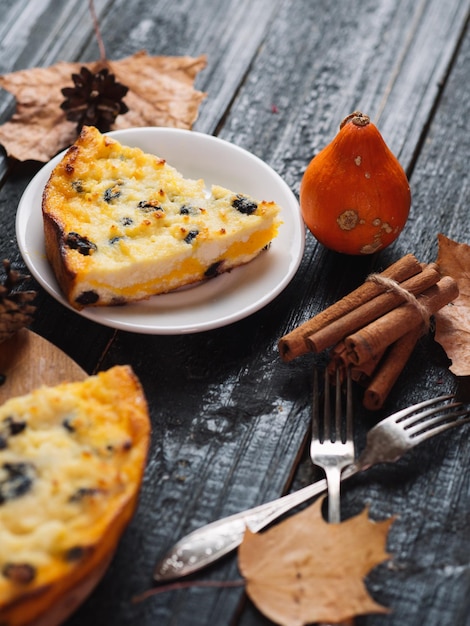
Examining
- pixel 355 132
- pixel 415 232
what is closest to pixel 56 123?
pixel 355 132

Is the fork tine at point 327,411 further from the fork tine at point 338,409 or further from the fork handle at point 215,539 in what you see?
the fork handle at point 215,539

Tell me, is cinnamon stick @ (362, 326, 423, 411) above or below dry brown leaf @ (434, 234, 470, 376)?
below

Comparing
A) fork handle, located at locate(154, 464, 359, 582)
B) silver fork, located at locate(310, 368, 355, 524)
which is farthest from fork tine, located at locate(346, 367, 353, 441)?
fork handle, located at locate(154, 464, 359, 582)

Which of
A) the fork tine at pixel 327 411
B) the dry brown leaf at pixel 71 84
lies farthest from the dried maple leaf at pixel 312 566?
the dry brown leaf at pixel 71 84

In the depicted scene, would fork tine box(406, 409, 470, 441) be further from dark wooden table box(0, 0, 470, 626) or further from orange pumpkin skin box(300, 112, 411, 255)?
orange pumpkin skin box(300, 112, 411, 255)

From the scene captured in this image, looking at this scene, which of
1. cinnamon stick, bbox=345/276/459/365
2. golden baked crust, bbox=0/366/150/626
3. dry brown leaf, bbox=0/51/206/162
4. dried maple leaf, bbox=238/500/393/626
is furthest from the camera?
dry brown leaf, bbox=0/51/206/162
